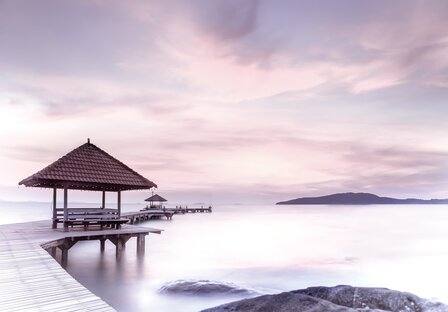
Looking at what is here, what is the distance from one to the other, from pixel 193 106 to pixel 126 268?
372 inches

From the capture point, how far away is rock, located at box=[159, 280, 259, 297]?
448 inches

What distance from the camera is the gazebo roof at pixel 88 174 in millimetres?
15459

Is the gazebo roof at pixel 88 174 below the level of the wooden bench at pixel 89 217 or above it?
above

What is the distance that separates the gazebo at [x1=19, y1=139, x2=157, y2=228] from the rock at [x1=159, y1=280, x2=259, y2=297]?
249 inches

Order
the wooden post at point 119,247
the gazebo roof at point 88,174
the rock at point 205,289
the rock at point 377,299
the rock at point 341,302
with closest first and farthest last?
the rock at point 341,302 < the rock at point 377,299 < the rock at point 205,289 < the gazebo roof at point 88,174 < the wooden post at point 119,247

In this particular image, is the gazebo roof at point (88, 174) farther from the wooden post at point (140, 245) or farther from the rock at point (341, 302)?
the rock at point (341, 302)

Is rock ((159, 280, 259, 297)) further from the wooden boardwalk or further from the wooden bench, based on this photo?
the wooden bench

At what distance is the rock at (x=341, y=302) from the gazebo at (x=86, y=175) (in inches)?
420

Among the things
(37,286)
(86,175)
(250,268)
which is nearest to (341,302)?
(37,286)

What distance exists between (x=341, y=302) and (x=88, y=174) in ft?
40.1

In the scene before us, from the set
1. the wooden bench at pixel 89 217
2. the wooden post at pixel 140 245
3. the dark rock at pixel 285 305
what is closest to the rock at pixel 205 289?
the dark rock at pixel 285 305

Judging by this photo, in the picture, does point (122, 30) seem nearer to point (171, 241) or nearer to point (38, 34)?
point (38, 34)

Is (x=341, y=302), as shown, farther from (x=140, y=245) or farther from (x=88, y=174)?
(x=140, y=245)

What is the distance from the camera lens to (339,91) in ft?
65.0
